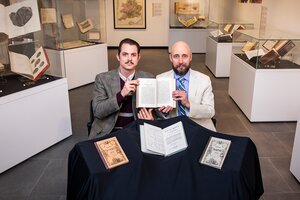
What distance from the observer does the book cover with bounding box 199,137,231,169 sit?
1.89 metres

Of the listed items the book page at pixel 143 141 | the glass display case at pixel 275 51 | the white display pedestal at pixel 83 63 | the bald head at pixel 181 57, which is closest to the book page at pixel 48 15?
the white display pedestal at pixel 83 63

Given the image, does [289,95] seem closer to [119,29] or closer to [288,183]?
[288,183]

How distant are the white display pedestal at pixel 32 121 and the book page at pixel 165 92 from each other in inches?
68.8

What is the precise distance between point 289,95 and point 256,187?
2.83 m

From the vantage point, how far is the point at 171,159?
1.91 meters

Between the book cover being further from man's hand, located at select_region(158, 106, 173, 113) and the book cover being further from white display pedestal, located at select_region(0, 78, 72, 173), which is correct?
white display pedestal, located at select_region(0, 78, 72, 173)

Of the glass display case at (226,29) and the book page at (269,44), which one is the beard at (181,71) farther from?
the glass display case at (226,29)

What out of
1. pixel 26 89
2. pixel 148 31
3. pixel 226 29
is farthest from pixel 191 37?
pixel 26 89

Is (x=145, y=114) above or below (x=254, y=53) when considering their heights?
below

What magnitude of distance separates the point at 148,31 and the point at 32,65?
7.97 metres

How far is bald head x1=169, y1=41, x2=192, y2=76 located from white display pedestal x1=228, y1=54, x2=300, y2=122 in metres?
2.15

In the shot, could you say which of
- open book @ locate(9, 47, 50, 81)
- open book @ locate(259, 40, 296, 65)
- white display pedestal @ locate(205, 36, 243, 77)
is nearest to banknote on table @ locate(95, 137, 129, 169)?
open book @ locate(9, 47, 50, 81)

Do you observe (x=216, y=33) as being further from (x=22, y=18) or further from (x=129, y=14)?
(x=22, y=18)

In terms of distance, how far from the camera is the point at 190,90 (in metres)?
2.80
